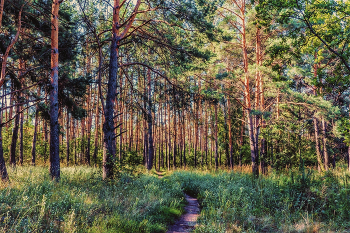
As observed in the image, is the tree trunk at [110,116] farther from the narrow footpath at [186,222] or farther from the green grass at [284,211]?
the green grass at [284,211]

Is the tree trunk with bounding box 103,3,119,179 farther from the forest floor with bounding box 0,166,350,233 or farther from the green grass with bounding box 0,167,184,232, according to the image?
the green grass with bounding box 0,167,184,232

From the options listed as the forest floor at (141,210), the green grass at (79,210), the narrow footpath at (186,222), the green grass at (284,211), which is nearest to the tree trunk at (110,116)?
the forest floor at (141,210)

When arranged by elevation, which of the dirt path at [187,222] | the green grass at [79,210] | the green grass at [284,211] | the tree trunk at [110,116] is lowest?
the dirt path at [187,222]

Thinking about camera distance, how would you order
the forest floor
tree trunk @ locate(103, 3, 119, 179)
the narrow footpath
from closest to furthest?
the forest floor < the narrow footpath < tree trunk @ locate(103, 3, 119, 179)

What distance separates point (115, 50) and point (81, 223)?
6.33 meters

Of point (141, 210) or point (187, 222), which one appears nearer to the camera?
point (141, 210)

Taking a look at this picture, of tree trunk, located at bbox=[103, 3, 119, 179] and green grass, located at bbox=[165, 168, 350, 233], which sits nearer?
green grass, located at bbox=[165, 168, 350, 233]

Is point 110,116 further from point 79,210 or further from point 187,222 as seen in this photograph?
point 187,222

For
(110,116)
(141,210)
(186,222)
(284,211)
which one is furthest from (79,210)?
(284,211)

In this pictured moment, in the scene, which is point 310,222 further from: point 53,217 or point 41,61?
point 41,61

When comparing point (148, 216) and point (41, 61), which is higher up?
point (41, 61)

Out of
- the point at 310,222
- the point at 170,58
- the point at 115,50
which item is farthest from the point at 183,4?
the point at 310,222

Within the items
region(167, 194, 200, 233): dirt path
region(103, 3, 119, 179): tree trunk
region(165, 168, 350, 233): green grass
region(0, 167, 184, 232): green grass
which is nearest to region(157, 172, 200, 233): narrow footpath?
region(167, 194, 200, 233): dirt path

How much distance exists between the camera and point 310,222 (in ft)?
18.5
